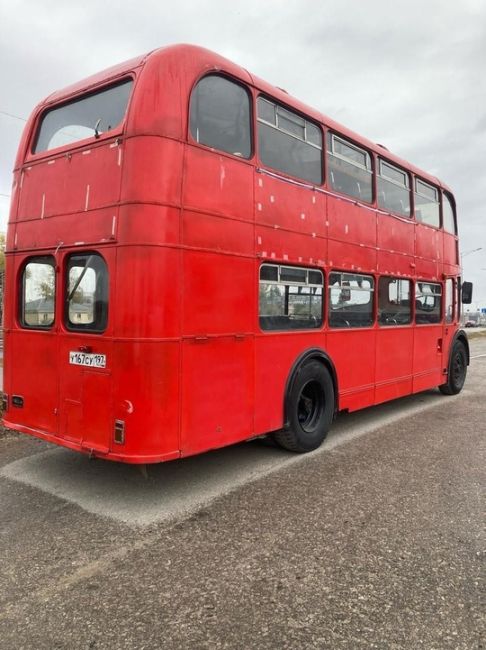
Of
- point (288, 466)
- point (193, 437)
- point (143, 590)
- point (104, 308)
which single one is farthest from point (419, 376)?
point (143, 590)

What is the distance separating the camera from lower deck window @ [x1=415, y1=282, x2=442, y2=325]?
26.5ft

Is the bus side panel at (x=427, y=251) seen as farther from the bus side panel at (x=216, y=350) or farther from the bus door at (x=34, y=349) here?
the bus door at (x=34, y=349)

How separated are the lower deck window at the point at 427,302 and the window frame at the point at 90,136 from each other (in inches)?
216

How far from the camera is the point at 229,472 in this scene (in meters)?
5.05

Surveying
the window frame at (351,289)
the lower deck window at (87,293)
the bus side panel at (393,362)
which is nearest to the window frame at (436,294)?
the bus side panel at (393,362)

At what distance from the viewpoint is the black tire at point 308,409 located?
17.9 ft

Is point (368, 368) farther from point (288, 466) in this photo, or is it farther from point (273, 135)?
point (273, 135)

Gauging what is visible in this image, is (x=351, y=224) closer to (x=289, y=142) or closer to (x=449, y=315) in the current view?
(x=289, y=142)

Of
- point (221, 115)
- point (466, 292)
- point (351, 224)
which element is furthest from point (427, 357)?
point (221, 115)

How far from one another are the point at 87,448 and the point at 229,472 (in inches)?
59.6

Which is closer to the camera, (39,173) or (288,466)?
(39,173)

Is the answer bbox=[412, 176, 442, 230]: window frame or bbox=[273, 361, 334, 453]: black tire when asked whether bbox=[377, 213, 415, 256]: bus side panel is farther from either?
bbox=[273, 361, 334, 453]: black tire

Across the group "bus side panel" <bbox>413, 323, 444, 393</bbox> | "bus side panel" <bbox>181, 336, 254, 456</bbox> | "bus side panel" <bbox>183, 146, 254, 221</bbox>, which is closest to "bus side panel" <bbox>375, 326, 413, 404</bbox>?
"bus side panel" <bbox>413, 323, 444, 393</bbox>

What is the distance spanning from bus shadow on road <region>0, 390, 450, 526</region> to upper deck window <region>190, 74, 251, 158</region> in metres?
3.12
